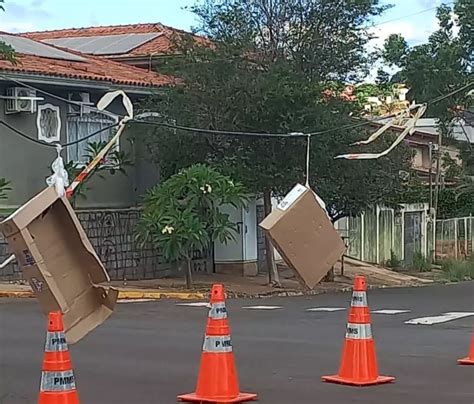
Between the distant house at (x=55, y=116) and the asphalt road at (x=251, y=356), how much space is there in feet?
20.0

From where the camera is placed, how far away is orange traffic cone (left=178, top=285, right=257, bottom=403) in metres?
8.57

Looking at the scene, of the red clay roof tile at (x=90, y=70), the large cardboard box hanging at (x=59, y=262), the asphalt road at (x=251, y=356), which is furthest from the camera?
the red clay roof tile at (x=90, y=70)

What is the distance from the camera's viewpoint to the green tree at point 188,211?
23.0 m

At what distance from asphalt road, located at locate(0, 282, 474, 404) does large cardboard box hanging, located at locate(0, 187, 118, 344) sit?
0.78m

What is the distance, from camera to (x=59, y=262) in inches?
338

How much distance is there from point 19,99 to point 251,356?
13.6 metres

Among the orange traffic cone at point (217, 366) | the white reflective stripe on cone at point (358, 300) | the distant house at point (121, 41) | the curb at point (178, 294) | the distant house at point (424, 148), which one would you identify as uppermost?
the distant house at point (121, 41)

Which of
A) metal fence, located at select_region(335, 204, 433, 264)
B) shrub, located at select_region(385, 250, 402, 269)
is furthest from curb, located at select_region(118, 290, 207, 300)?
shrub, located at select_region(385, 250, 402, 269)

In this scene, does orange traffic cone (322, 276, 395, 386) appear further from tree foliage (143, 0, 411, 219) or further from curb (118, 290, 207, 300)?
tree foliage (143, 0, 411, 219)

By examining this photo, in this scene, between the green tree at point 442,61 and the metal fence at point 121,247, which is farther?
the green tree at point 442,61

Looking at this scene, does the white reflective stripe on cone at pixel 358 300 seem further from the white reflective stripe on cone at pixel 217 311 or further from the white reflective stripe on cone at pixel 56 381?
the white reflective stripe on cone at pixel 56 381

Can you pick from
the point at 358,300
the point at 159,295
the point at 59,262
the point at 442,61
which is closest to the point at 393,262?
the point at 442,61

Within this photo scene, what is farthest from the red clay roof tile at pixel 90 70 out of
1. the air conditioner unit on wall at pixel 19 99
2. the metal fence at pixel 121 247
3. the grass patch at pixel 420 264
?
the grass patch at pixel 420 264

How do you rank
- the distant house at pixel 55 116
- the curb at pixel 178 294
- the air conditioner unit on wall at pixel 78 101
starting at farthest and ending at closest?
1. the air conditioner unit on wall at pixel 78 101
2. the distant house at pixel 55 116
3. the curb at pixel 178 294
